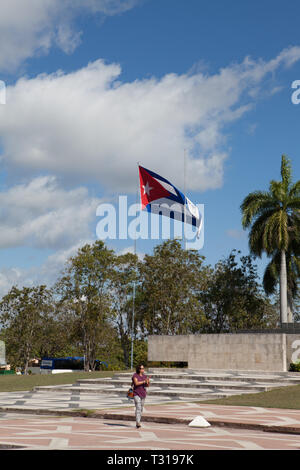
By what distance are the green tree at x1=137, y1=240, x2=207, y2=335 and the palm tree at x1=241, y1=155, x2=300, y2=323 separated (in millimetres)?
10556

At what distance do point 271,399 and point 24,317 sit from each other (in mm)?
42476

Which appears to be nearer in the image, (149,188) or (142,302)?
(149,188)

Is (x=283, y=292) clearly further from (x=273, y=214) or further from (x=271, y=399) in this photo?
(x=271, y=399)

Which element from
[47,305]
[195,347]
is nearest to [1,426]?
[195,347]

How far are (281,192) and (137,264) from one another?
55.3 ft

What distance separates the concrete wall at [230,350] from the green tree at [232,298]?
14862 millimetres

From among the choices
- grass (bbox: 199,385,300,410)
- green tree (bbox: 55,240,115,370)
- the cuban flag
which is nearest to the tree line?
green tree (bbox: 55,240,115,370)

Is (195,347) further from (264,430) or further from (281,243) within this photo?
(264,430)

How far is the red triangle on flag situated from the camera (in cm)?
3819

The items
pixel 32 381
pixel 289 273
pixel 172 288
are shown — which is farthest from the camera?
pixel 172 288

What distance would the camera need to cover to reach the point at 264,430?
1367 centimetres

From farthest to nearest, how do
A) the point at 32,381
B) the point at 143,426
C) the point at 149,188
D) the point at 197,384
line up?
the point at 149,188 → the point at 32,381 → the point at 197,384 → the point at 143,426

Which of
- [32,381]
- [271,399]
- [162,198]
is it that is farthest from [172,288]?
[271,399]

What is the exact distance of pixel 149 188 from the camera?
3828 cm
